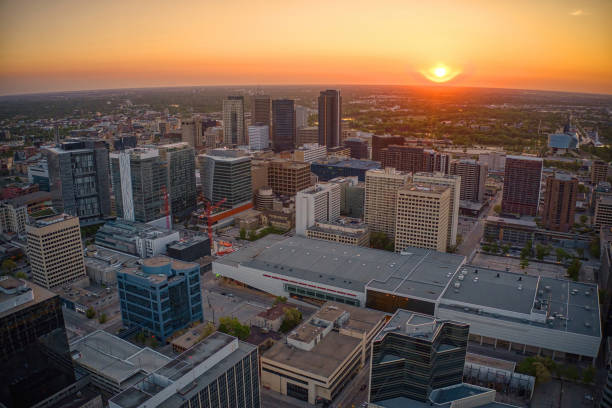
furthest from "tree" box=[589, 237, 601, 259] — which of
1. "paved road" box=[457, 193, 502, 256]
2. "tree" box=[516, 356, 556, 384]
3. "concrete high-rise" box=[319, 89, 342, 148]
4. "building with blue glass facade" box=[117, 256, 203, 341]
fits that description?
"concrete high-rise" box=[319, 89, 342, 148]

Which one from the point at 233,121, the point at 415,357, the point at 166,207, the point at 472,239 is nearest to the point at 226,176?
the point at 166,207

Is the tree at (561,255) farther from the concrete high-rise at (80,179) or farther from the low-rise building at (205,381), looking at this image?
the concrete high-rise at (80,179)

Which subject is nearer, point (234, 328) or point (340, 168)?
point (234, 328)

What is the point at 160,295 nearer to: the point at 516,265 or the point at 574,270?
the point at 516,265

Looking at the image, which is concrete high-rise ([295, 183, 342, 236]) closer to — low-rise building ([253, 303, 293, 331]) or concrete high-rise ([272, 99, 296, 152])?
low-rise building ([253, 303, 293, 331])

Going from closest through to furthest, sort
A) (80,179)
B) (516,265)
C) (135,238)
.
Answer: (516,265) < (135,238) < (80,179)

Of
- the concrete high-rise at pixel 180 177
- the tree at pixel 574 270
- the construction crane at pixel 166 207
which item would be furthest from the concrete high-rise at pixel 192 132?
the tree at pixel 574 270

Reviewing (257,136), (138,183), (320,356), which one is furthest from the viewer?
(257,136)
